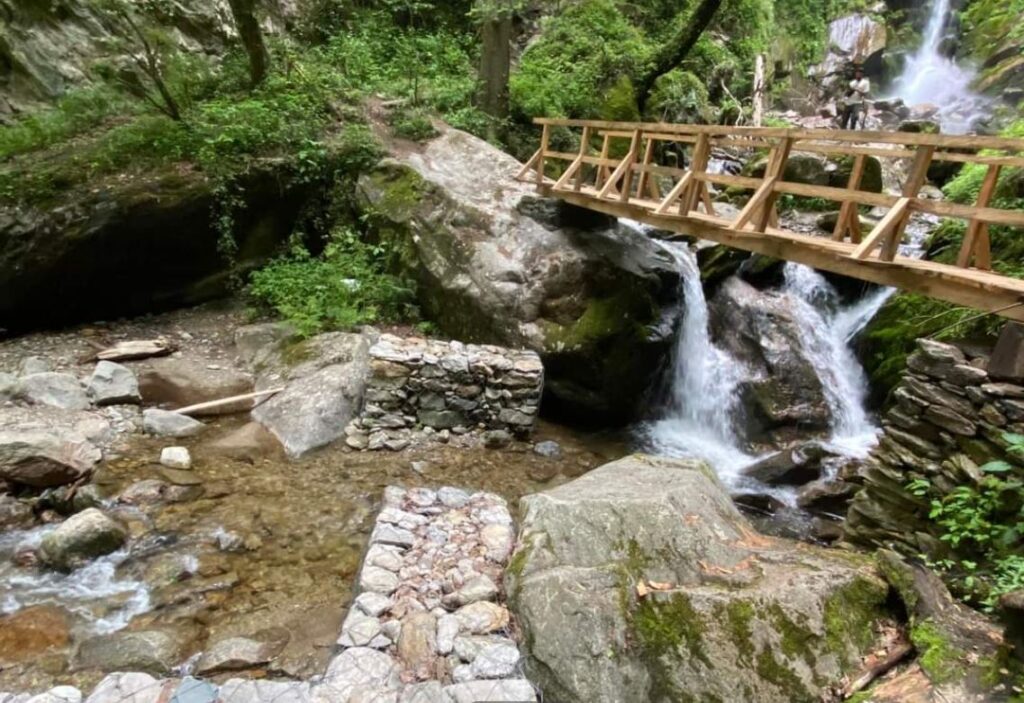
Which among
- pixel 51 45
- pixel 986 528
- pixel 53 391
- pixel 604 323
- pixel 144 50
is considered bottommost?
pixel 53 391

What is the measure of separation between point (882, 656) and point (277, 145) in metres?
11.6

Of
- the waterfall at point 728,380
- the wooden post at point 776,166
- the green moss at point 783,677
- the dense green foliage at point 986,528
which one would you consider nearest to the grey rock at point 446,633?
the green moss at point 783,677

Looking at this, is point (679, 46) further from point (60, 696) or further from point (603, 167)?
point (60, 696)

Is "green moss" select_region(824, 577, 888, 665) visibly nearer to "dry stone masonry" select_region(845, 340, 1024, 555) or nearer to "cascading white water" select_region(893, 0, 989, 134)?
"dry stone masonry" select_region(845, 340, 1024, 555)

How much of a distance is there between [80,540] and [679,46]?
14613 millimetres

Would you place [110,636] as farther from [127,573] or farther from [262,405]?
[262,405]

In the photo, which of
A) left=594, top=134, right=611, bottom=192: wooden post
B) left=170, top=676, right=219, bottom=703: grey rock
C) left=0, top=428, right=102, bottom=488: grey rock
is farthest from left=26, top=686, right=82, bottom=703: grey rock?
left=594, top=134, right=611, bottom=192: wooden post

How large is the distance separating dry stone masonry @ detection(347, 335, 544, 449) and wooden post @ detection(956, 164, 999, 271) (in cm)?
494

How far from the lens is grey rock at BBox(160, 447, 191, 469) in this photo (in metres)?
6.86

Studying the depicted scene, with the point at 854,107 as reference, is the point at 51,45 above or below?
below

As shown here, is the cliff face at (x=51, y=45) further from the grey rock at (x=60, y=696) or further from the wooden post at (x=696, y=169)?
the wooden post at (x=696, y=169)

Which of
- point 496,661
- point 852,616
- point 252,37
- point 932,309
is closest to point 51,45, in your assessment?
point 252,37

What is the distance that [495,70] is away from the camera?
13.2m

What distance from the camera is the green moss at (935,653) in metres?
3.38
